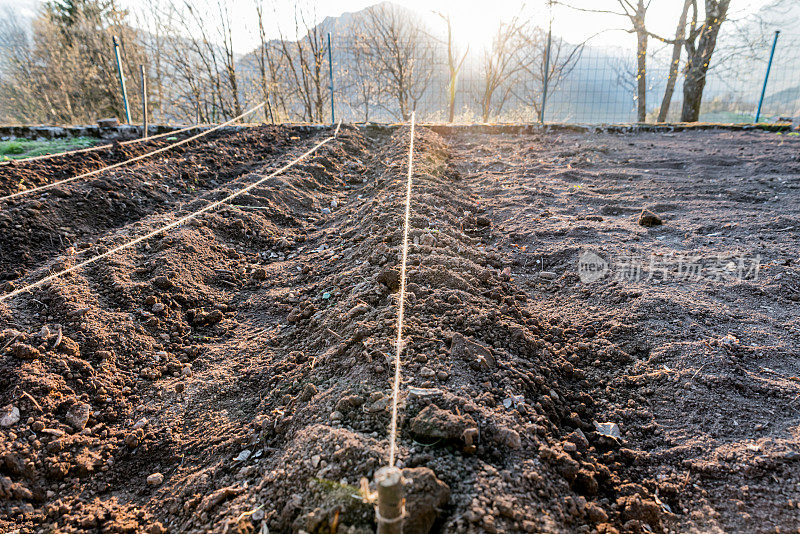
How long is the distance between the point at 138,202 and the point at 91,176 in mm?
700

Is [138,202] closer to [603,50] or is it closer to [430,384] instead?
[430,384]

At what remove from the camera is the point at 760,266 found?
8.99 ft

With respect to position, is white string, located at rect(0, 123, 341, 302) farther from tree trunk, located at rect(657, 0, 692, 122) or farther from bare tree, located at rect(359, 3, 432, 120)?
tree trunk, located at rect(657, 0, 692, 122)

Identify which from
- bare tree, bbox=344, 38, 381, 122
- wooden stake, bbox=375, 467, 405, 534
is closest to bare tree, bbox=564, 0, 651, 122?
bare tree, bbox=344, 38, 381, 122

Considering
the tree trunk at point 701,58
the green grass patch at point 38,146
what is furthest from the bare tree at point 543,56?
the green grass patch at point 38,146

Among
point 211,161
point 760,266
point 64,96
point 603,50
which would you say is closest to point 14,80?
point 64,96

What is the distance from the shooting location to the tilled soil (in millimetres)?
1363

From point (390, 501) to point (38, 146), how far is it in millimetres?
6701

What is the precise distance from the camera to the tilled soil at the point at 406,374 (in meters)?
1.36

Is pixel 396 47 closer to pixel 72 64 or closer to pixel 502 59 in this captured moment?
pixel 502 59

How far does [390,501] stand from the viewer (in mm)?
930

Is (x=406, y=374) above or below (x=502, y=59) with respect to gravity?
below

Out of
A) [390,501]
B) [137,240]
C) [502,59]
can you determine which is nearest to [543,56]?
[502,59]

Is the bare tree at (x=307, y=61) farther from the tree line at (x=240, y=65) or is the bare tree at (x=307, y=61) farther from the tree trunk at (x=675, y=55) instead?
the tree trunk at (x=675, y=55)
